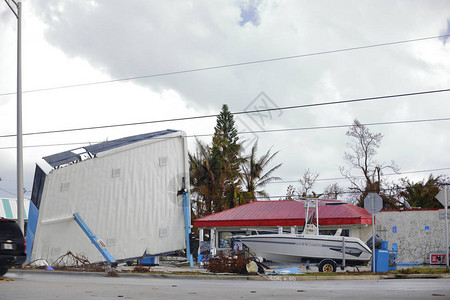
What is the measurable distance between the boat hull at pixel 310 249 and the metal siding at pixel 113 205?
4.08 m

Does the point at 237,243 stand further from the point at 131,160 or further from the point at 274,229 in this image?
the point at 131,160

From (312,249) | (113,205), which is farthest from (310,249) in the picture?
(113,205)

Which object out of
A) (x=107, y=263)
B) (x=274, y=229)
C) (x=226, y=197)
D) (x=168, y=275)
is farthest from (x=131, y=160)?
(x=226, y=197)

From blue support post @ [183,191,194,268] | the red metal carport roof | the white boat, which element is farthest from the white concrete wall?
blue support post @ [183,191,194,268]

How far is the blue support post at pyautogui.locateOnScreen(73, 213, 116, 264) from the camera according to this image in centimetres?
1941

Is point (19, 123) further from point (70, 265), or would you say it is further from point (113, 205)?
point (70, 265)

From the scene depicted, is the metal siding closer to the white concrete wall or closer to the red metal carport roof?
the red metal carport roof

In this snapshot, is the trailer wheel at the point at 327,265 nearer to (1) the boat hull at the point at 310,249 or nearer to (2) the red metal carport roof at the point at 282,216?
(1) the boat hull at the point at 310,249

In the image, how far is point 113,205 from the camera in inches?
825

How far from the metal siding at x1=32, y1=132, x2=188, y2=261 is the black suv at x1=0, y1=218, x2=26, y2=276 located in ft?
24.7

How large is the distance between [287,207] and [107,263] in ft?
37.8

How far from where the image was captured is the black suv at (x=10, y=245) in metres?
12.3

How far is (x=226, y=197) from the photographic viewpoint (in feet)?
131

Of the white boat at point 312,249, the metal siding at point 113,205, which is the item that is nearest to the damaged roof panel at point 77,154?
the metal siding at point 113,205
